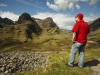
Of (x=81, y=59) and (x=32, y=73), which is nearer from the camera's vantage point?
(x=32, y=73)

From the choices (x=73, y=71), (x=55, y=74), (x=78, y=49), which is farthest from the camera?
(x=78, y=49)

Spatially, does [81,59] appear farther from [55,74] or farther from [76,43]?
[55,74]

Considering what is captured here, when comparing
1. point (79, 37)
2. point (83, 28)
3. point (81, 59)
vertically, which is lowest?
point (81, 59)

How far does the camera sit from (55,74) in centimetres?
923

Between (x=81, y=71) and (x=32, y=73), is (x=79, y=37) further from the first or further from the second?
(x=32, y=73)

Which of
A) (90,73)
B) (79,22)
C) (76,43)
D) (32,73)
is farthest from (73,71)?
(79,22)

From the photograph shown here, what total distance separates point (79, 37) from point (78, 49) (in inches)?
→ 42.9

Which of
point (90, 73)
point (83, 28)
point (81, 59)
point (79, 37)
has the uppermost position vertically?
point (83, 28)

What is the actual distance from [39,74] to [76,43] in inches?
149

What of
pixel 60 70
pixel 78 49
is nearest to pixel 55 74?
pixel 60 70

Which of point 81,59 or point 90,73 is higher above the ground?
point 81,59

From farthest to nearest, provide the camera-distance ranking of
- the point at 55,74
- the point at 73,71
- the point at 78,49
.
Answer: the point at 78,49 → the point at 73,71 → the point at 55,74

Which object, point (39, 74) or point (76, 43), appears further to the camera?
point (76, 43)

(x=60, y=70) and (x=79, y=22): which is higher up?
(x=79, y=22)
